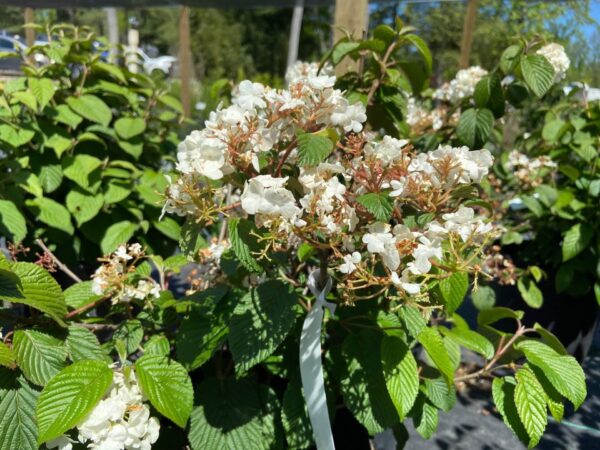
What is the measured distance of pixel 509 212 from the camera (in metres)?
2.92

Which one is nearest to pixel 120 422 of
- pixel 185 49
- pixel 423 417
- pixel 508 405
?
pixel 423 417

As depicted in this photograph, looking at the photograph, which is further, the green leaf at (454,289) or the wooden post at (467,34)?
the wooden post at (467,34)

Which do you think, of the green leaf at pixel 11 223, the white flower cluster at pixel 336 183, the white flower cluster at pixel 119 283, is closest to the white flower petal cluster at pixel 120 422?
the white flower cluster at pixel 119 283

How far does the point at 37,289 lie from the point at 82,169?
1.12 metres

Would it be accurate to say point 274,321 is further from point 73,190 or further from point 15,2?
point 15,2

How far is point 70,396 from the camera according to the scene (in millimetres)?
879

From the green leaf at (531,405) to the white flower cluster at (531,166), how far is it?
64.3 inches

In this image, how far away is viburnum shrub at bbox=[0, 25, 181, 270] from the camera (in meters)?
1.92

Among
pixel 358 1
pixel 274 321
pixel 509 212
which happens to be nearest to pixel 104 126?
pixel 358 1

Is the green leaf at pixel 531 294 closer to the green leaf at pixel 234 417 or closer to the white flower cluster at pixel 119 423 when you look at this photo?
the green leaf at pixel 234 417

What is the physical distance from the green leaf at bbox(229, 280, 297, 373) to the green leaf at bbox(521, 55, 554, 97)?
90 centimetres

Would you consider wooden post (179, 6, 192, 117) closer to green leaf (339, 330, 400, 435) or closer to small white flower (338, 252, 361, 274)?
green leaf (339, 330, 400, 435)

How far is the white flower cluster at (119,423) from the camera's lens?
2.87 feet

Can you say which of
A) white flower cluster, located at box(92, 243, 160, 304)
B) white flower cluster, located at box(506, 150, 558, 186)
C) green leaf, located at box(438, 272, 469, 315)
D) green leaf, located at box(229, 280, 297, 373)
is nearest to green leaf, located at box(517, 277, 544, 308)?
white flower cluster, located at box(506, 150, 558, 186)
